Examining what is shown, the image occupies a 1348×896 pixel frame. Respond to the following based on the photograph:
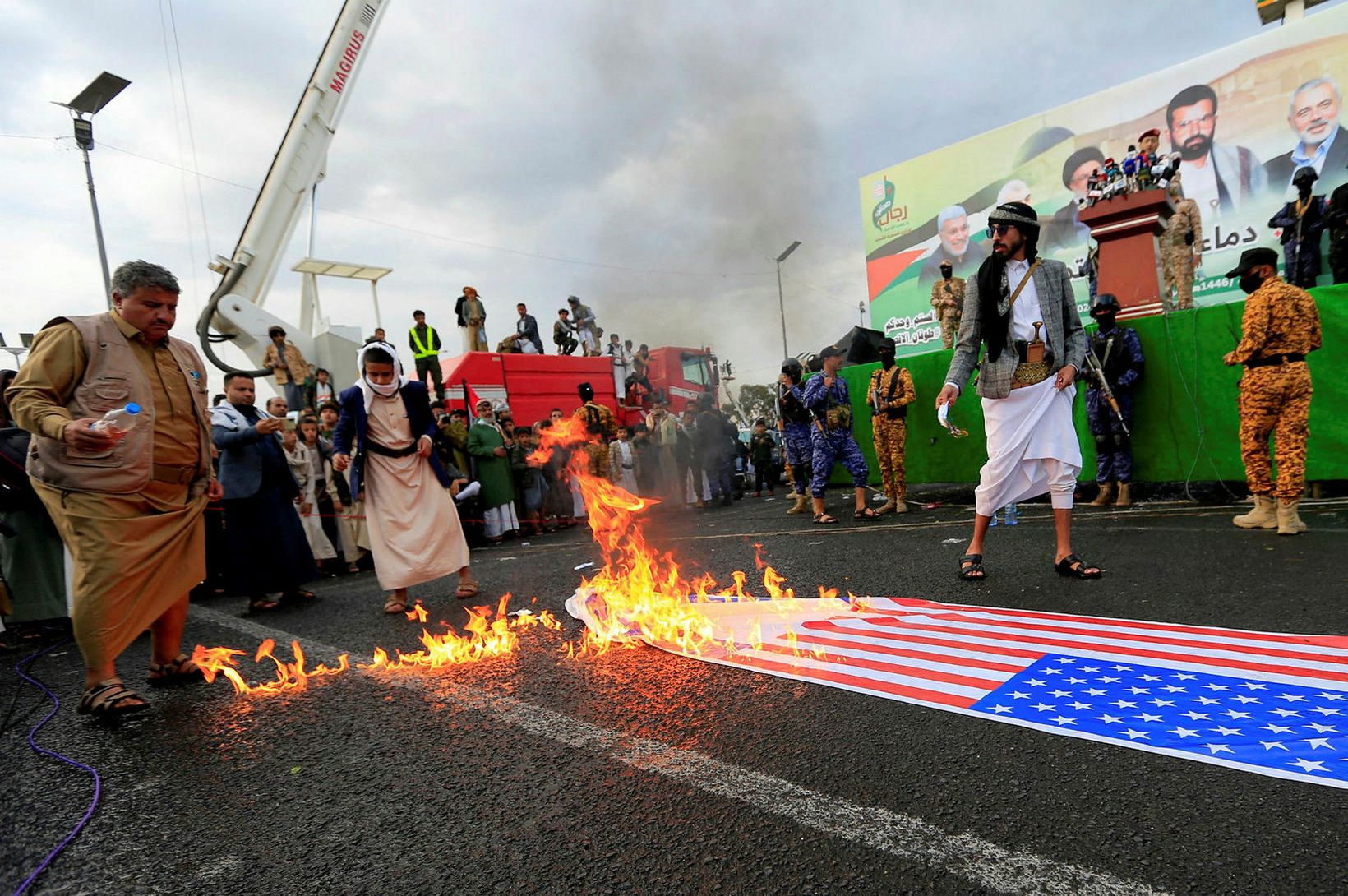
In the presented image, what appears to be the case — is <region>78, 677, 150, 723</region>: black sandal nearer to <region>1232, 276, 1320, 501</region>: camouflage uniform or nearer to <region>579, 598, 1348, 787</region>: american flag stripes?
<region>579, 598, 1348, 787</region>: american flag stripes

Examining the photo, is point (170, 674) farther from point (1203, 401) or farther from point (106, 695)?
point (1203, 401)

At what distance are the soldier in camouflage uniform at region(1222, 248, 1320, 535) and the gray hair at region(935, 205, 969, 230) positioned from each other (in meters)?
12.8

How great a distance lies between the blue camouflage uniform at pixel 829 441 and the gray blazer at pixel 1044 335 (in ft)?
11.9

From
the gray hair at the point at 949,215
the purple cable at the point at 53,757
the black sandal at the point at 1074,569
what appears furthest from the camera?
the gray hair at the point at 949,215


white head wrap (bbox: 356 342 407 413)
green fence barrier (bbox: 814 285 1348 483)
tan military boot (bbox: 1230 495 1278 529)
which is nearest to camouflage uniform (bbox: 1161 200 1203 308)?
green fence barrier (bbox: 814 285 1348 483)

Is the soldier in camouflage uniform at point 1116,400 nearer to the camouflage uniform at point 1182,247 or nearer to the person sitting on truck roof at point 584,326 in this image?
the camouflage uniform at point 1182,247

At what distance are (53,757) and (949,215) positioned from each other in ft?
60.3

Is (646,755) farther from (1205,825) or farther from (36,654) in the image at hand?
(36,654)

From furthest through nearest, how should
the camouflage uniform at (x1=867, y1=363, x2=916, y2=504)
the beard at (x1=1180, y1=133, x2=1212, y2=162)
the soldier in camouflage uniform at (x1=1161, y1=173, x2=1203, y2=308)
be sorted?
the beard at (x1=1180, y1=133, x2=1212, y2=162) < the soldier in camouflage uniform at (x1=1161, y1=173, x2=1203, y2=308) < the camouflage uniform at (x1=867, y1=363, x2=916, y2=504)

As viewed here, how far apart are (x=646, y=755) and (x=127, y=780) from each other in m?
1.86

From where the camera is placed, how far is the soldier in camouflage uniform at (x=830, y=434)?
26.4 ft

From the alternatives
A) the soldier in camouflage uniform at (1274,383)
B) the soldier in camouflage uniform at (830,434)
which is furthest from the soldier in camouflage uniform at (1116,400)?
the soldier in camouflage uniform at (830,434)

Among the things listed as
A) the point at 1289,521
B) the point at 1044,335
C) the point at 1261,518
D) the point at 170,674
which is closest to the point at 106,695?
the point at 170,674

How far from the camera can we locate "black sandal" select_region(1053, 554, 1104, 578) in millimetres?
4078
